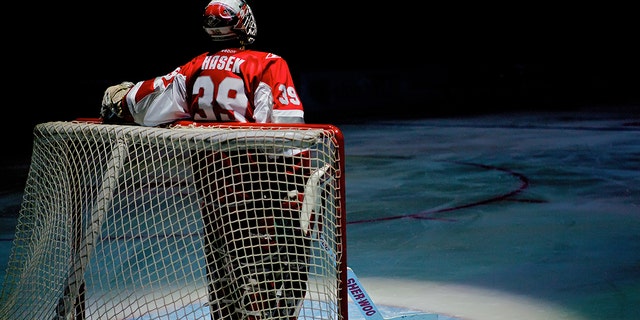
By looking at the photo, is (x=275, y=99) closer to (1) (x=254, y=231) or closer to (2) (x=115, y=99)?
(1) (x=254, y=231)

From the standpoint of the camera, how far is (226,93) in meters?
2.52

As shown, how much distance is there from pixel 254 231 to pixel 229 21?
617 millimetres

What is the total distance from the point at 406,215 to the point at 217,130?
292 centimetres

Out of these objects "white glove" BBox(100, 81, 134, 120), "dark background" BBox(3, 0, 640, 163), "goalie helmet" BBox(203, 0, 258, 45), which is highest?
"goalie helmet" BBox(203, 0, 258, 45)

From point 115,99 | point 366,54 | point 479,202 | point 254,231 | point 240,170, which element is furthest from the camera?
point 366,54

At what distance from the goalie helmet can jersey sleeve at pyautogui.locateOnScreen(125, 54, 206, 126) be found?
0.10 meters

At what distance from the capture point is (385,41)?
48.9ft

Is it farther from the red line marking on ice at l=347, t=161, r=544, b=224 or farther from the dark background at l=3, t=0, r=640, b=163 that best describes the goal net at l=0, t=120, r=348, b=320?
the dark background at l=3, t=0, r=640, b=163

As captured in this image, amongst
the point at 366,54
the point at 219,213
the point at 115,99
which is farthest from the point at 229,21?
the point at 366,54

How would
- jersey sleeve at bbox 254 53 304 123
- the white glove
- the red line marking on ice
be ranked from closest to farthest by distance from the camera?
jersey sleeve at bbox 254 53 304 123 → the white glove → the red line marking on ice

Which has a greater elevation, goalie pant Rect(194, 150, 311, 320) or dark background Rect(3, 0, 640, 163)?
goalie pant Rect(194, 150, 311, 320)

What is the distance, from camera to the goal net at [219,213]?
2283 millimetres

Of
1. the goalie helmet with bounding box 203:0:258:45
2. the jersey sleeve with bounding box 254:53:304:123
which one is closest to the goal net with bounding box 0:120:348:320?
the jersey sleeve with bounding box 254:53:304:123

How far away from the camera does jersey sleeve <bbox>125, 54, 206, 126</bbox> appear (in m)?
2.57
